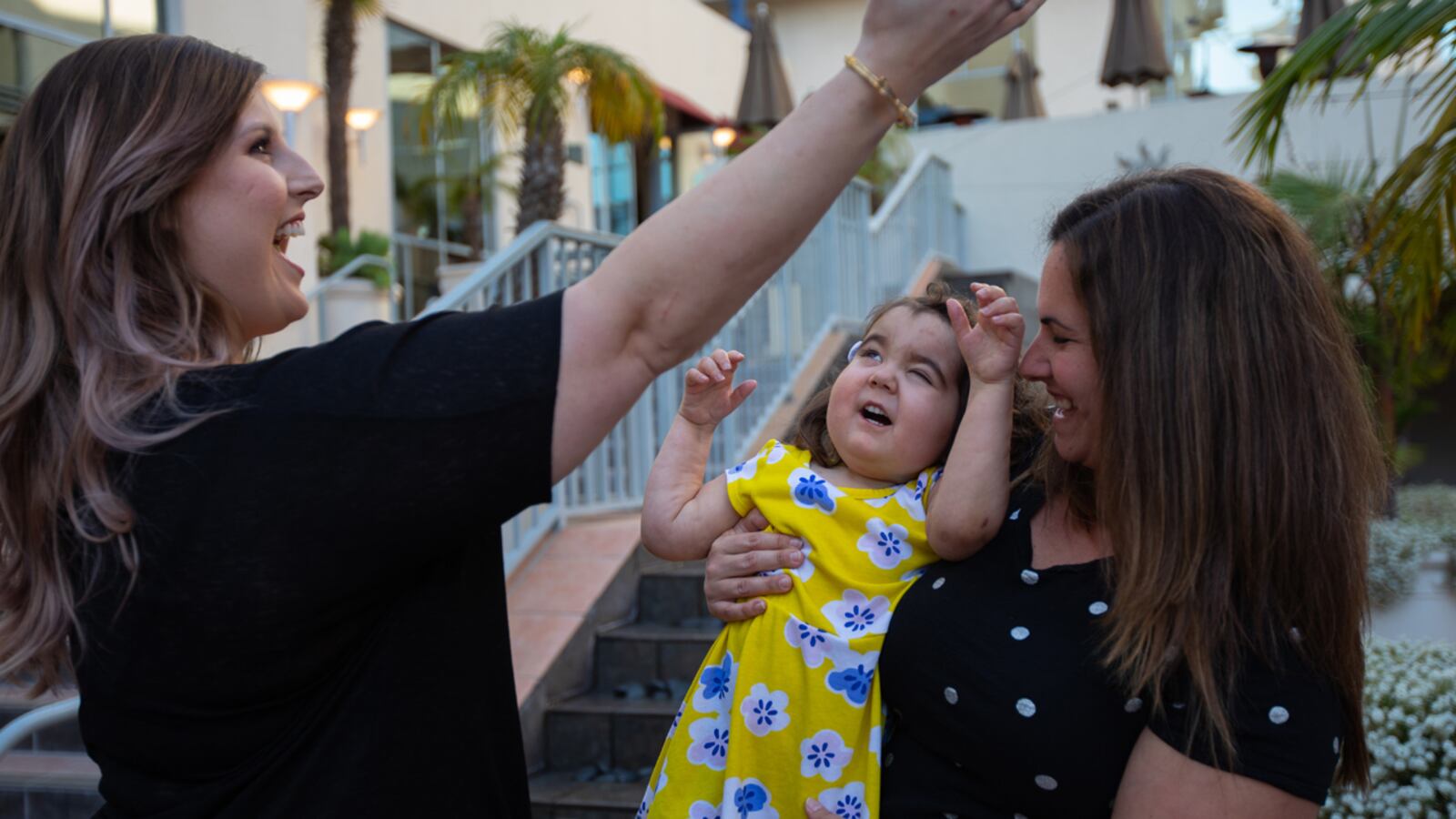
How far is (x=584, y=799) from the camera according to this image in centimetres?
460

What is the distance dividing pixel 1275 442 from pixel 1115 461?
0.67ft

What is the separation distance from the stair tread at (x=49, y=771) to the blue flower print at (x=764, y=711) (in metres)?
3.35

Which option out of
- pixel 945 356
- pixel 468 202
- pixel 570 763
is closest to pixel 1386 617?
pixel 570 763

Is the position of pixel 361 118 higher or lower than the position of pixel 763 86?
lower

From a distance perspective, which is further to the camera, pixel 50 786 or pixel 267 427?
pixel 50 786

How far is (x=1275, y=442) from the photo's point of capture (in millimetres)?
1676

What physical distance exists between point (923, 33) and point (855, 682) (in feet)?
3.74

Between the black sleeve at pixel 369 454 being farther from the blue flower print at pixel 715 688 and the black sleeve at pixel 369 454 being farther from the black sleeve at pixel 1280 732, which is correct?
the blue flower print at pixel 715 688

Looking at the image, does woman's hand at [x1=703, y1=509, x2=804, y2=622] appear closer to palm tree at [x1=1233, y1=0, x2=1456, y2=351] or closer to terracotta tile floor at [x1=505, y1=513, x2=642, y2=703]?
palm tree at [x1=1233, y1=0, x2=1456, y2=351]

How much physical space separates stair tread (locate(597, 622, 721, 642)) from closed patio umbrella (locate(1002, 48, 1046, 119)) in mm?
13752

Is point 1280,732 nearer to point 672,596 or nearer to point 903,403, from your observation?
point 903,403

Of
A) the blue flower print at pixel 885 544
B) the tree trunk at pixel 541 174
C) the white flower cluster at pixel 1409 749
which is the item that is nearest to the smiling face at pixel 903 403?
the blue flower print at pixel 885 544

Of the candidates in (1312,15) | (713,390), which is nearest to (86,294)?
(713,390)

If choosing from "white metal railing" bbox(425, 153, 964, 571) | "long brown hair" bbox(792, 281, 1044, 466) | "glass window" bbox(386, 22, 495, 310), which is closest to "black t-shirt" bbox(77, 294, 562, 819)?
"long brown hair" bbox(792, 281, 1044, 466)
